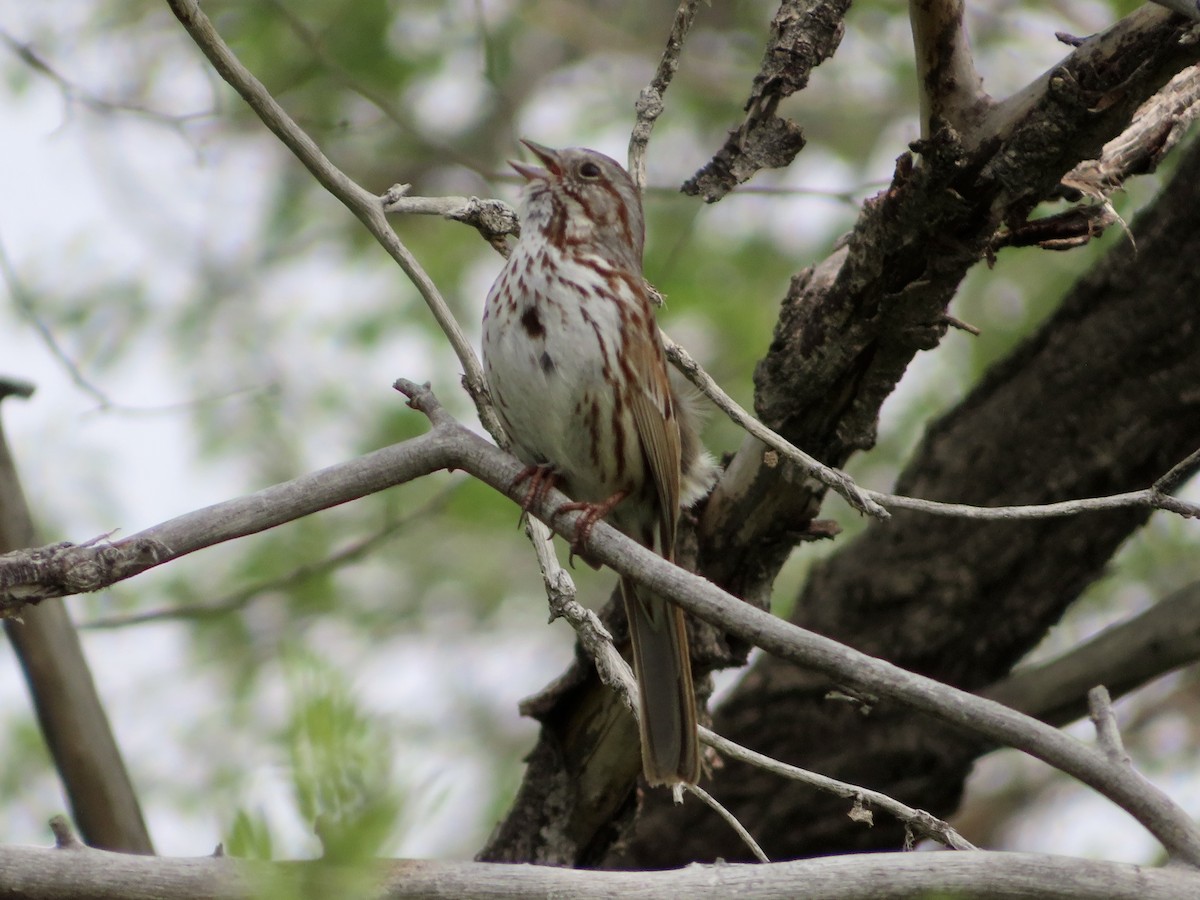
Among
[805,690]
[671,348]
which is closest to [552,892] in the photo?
[671,348]

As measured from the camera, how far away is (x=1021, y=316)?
6957 mm

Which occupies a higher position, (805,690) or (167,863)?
(805,690)

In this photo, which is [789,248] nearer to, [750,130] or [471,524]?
[471,524]

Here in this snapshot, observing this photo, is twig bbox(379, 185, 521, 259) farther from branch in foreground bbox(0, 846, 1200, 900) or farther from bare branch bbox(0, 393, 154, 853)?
bare branch bbox(0, 393, 154, 853)

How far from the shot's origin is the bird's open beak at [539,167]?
4.49 m

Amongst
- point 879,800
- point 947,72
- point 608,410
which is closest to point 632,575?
point 879,800

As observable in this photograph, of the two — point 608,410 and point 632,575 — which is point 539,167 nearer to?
point 608,410

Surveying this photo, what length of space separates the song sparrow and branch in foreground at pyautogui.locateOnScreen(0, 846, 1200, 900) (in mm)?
1103

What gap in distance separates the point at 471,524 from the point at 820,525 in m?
3.04

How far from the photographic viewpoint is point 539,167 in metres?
4.54

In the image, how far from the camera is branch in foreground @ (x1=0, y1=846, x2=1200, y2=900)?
8.35 feet

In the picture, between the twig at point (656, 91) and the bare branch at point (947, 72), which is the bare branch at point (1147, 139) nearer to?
the bare branch at point (947, 72)

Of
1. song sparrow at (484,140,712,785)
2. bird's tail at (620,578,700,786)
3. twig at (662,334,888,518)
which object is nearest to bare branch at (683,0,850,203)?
twig at (662,334,888,518)

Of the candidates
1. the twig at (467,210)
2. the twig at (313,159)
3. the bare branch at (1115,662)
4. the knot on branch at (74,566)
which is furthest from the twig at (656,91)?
the bare branch at (1115,662)
